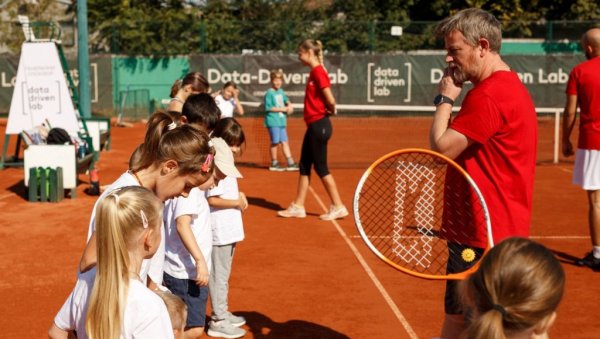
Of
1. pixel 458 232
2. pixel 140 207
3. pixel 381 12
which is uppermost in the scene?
pixel 381 12

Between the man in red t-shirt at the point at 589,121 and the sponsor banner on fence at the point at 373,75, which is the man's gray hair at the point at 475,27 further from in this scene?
the sponsor banner on fence at the point at 373,75

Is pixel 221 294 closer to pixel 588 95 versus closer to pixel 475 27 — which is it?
pixel 475 27

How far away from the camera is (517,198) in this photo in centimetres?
390

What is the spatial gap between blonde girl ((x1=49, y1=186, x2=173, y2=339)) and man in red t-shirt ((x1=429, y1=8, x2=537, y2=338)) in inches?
58.4

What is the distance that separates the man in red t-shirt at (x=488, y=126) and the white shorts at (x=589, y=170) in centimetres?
398

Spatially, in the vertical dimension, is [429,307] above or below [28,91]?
below

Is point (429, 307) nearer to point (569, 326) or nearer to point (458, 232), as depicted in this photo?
point (569, 326)

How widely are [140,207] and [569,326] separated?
421 cm

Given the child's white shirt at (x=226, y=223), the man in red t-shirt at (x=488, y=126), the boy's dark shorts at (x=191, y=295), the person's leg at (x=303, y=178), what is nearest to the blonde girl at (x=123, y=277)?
the man in red t-shirt at (x=488, y=126)

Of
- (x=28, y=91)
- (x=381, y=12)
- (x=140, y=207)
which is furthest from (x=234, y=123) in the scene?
(x=381, y=12)

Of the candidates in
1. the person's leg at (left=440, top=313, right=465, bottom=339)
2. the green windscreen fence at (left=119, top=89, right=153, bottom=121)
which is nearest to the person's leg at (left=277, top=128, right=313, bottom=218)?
the person's leg at (left=440, top=313, right=465, bottom=339)

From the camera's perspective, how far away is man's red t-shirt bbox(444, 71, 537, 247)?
3754 mm

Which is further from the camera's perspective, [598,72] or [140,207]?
[598,72]

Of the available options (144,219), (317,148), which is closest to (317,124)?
(317,148)
